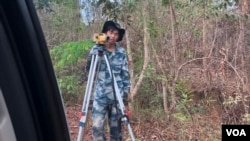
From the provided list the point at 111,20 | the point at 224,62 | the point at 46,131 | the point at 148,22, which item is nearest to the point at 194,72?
the point at 224,62

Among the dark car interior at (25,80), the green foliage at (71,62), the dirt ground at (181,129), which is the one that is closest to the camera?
the dark car interior at (25,80)

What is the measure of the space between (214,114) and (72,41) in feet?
2.22

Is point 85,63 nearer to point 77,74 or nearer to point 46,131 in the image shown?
point 77,74

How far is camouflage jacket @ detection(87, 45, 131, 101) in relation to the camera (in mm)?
1513

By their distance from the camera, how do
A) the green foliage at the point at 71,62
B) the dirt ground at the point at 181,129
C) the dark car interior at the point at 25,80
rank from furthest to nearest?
the dirt ground at the point at 181,129 < the green foliage at the point at 71,62 < the dark car interior at the point at 25,80

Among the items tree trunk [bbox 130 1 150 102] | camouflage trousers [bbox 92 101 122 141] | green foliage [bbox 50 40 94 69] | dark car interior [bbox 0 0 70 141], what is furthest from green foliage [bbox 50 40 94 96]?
dark car interior [bbox 0 0 70 141]

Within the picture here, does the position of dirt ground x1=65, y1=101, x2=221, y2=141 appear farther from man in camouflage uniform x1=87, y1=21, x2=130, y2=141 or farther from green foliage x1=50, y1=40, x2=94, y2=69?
green foliage x1=50, y1=40, x2=94, y2=69

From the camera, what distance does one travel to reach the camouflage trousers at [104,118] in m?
1.55

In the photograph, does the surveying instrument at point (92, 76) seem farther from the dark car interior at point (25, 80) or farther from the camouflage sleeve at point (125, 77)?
the dark car interior at point (25, 80)

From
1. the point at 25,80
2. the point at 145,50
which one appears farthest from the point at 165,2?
the point at 25,80

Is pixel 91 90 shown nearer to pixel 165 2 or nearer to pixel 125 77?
pixel 125 77

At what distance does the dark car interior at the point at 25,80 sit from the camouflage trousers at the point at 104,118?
0.92 meters

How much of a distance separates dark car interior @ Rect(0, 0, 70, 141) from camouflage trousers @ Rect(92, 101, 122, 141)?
921mm

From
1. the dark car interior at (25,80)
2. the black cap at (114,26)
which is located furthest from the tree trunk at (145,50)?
the dark car interior at (25,80)
